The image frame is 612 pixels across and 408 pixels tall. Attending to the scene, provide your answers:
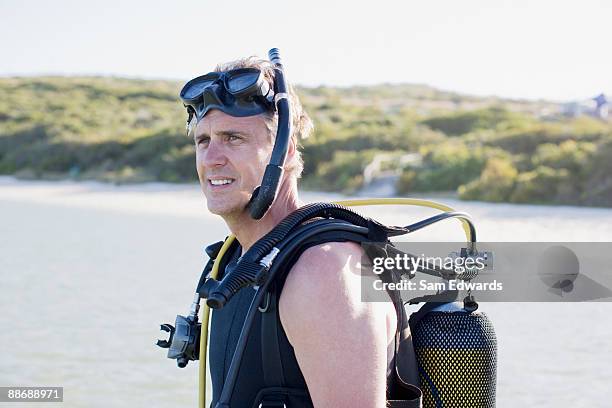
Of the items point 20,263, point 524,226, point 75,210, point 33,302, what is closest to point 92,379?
point 33,302

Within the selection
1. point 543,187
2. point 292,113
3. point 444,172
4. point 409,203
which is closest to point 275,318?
point 292,113

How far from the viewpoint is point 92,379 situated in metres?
5.94

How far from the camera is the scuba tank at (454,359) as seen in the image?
2.23 meters

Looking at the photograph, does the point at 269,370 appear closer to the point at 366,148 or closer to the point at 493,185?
the point at 493,185

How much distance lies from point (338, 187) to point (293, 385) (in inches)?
631

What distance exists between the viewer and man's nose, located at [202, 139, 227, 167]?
2.10 m

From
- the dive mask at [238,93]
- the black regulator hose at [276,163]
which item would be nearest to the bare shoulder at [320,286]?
the black regulator hose at [276,163]

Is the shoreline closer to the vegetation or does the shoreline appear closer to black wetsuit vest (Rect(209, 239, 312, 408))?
the vegetation

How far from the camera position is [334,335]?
178cm

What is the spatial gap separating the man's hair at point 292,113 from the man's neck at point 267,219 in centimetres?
5

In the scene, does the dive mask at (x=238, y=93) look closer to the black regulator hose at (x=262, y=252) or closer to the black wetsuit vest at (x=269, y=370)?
the black regulator hose at (x=262, y=252)

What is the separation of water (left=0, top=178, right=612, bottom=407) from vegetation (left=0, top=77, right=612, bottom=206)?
4.48ft

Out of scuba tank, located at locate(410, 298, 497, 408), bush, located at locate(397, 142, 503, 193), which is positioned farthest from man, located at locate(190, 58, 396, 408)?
bush, located at locate(397, 142, 503, 193)

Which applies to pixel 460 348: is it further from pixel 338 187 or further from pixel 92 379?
pixel 338 187
